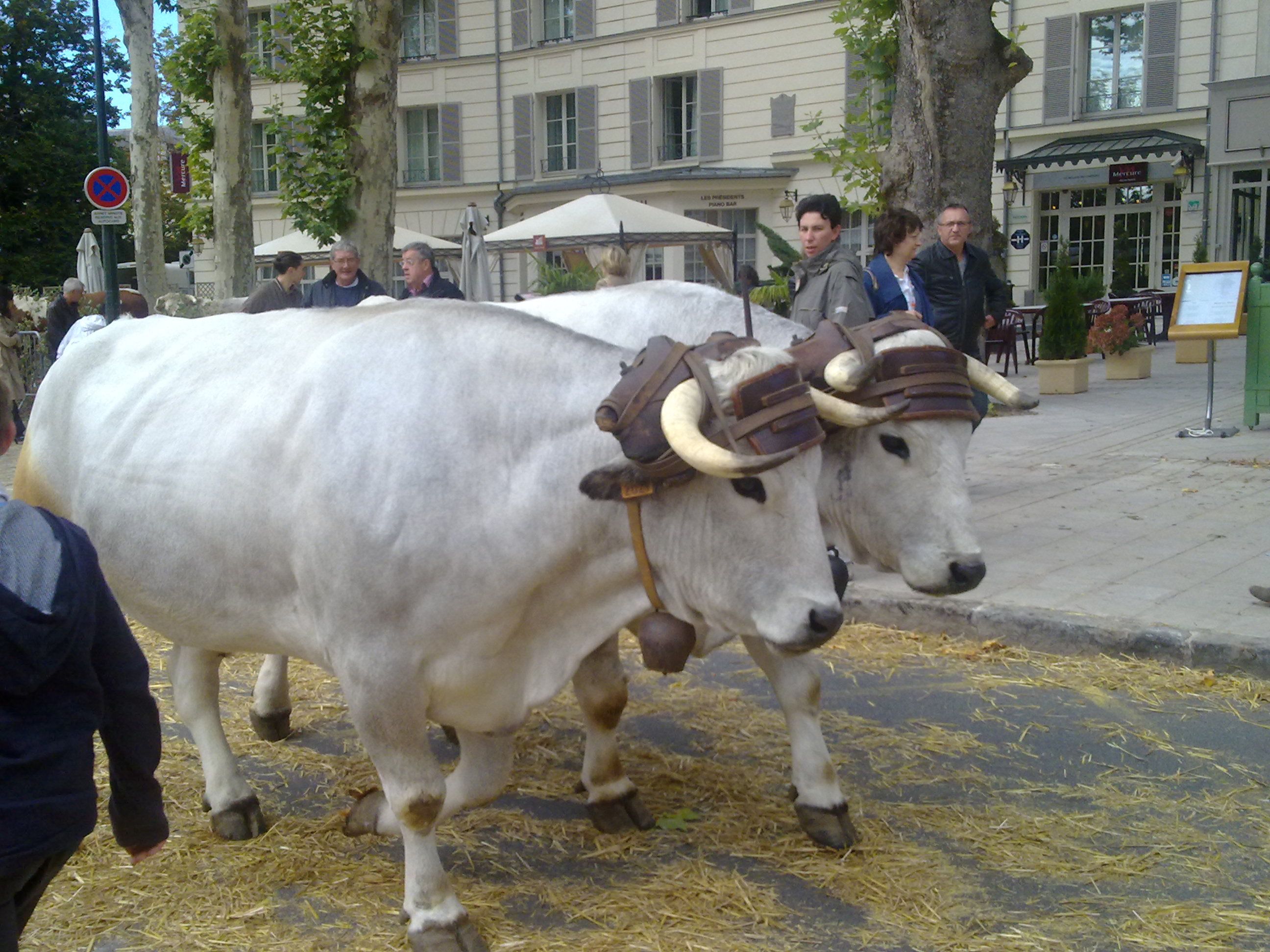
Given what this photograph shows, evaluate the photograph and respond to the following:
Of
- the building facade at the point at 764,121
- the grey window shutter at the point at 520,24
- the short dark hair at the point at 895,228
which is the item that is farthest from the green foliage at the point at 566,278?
the grey window shutter at the point at 520,24

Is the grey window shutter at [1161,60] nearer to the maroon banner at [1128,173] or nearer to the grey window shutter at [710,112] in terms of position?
the maroon banner at [1128,173]

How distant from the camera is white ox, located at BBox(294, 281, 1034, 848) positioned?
3.67m

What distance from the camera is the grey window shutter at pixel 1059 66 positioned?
92.4 feet

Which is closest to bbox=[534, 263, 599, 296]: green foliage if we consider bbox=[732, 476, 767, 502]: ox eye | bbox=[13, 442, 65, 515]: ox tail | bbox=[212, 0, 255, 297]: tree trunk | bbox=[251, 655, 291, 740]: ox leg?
bbox=[212, 0, 255, 297]: tree trunk

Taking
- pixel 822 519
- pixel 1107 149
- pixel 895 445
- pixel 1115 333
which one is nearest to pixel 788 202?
pixel 1107 149

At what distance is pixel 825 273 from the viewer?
5035mm

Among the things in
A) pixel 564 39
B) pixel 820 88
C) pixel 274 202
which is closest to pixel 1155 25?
pixel 820 88

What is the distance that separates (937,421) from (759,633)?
107 centimetres

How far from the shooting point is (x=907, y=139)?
1107 centimetres

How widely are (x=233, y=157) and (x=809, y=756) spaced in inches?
537

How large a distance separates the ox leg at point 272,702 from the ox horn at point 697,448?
8.61 feet

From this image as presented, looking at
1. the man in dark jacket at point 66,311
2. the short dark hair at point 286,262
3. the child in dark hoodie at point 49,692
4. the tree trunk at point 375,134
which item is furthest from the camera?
the man in dark jacket at point 66,311

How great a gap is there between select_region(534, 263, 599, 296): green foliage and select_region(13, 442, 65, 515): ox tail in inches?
597

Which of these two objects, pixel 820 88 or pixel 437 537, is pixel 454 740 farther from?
pixel 820 88
